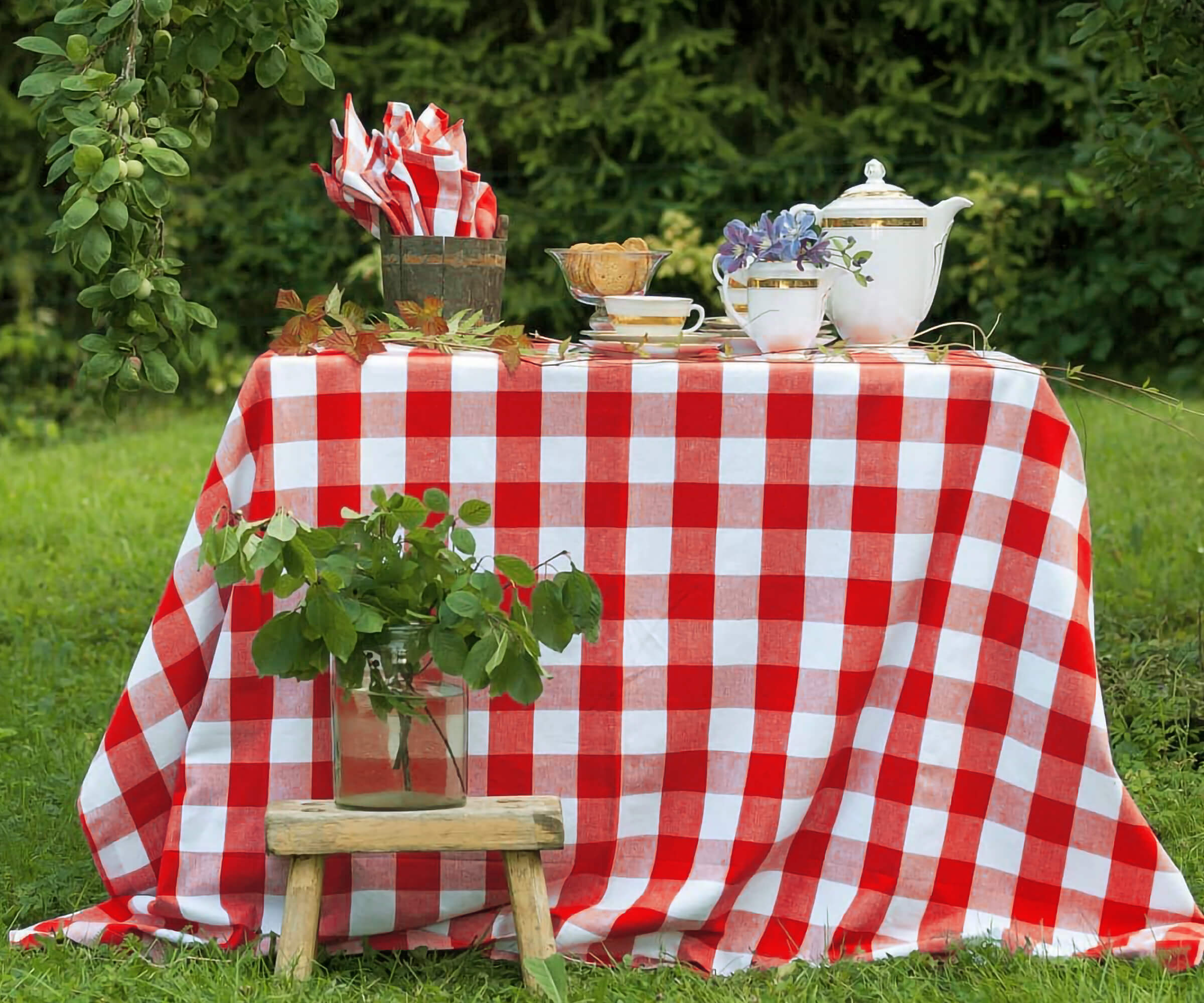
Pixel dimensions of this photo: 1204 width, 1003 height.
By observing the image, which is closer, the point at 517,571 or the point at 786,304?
the point at 517,571

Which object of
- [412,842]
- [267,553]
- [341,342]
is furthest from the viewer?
[341,342]

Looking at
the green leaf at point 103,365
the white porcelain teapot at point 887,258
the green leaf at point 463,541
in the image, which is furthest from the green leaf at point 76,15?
the white porcelain teapot at point 887,258

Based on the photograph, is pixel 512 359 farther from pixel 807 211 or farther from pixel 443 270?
pixel 807 211

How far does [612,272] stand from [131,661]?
6.47ft

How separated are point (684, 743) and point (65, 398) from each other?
5.43m

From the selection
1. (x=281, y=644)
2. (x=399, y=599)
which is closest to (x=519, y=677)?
(x=399, y=599)

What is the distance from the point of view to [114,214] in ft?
6.53

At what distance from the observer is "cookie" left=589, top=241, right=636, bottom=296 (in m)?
2.11

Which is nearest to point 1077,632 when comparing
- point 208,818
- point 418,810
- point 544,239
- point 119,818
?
point 418,810

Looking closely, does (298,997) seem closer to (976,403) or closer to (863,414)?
(863,414)

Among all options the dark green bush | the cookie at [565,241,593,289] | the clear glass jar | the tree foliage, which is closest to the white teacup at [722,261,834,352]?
the cookie at [565,241,593,289]

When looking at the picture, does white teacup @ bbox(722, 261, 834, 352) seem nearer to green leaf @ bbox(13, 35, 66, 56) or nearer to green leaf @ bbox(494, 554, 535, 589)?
green leaf @ bbox(494, 554, 535, 589)

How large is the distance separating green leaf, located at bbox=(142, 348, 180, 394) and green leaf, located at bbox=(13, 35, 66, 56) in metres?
0.40

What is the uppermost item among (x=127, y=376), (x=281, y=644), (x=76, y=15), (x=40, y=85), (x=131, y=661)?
(x=76, y=15)
